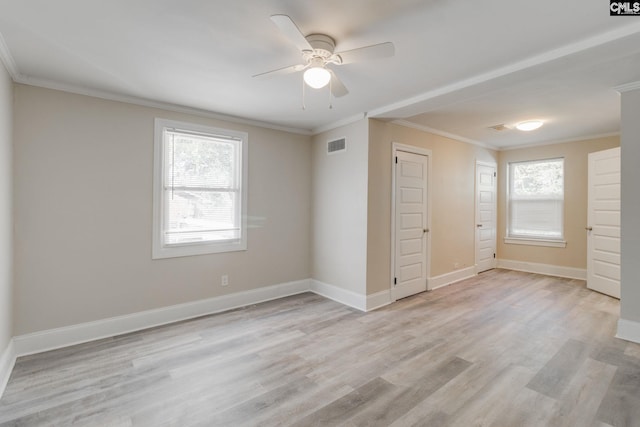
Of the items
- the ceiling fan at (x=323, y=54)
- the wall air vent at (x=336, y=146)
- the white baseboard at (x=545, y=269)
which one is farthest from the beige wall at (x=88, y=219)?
the white baseboard at (x=545, y=269)

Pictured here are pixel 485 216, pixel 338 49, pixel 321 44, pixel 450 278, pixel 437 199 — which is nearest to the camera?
pixel 321 44

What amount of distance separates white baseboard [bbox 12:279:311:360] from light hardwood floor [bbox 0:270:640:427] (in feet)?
0.41

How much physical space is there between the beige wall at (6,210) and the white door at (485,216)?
6444 mm

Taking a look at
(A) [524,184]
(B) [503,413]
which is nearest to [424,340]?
(B) [503,413]

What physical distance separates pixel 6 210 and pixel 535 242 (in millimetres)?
7779

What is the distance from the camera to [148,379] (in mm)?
2393

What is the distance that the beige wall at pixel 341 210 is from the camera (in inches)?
158

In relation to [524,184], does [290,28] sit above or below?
above

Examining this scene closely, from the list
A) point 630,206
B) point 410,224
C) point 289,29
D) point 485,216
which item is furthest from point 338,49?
point 485,216

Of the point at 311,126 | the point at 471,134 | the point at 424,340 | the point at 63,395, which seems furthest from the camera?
the point at 471,134

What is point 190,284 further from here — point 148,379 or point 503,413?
point 503,413

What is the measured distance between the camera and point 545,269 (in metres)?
5.89

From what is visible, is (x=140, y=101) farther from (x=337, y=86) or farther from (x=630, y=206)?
(x=630, y=206)

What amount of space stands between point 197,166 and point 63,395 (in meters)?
2.53
